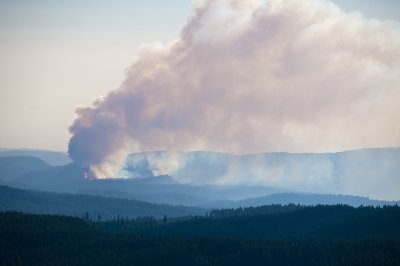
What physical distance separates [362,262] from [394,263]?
24.7 feet

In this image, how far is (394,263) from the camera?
193250 millimetres

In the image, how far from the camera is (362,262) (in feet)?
650
